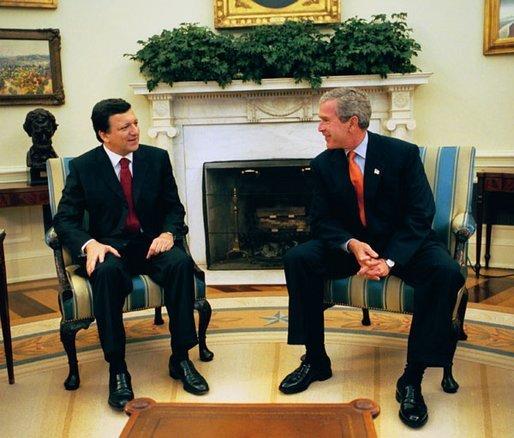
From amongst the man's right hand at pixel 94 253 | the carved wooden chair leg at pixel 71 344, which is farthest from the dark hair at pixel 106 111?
the carved wooden chair leg at pixel 71 344

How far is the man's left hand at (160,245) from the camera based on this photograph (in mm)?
2432

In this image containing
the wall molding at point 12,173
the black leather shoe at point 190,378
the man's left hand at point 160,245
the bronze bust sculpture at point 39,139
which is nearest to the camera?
the black leather shoe at point 190,378

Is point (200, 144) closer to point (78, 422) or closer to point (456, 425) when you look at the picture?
point (78, 422)

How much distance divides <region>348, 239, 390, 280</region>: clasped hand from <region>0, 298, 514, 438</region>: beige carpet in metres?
0.47

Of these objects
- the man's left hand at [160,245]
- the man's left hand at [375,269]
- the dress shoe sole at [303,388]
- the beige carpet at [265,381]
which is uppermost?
the man's left hand at [160,245]

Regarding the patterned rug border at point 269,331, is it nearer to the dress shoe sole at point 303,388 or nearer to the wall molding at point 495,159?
the dress shoe sole at point 303,388

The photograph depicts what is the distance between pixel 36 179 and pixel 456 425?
302 centimetres

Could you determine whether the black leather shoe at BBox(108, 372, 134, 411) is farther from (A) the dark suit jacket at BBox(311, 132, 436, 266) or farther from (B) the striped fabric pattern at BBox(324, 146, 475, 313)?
(A) the dark suit jacket at BBox(311, 132, 436, 266)

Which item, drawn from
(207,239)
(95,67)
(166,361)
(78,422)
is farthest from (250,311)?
(95,67)

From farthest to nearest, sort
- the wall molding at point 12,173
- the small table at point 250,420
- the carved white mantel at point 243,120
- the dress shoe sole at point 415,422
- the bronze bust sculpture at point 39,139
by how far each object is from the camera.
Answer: the wall molding at point 12,173 < the carved white mantel at point 243,120 < the bronze bust sculpture at point 39,139 < the dress shoe sole at point 415,422 < the small table at point 250,420

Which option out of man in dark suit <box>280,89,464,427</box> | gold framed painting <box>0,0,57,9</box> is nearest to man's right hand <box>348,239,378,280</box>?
man in dark suit <box>280,89,464,427</box>

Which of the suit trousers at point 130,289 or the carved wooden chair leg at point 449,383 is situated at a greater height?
the suit trousers at point 130,289

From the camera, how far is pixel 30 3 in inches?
159

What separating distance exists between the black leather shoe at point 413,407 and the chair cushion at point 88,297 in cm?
95
